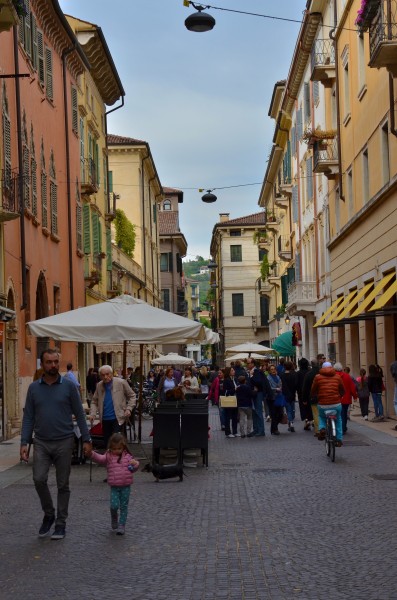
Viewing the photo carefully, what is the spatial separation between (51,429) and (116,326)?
8139 millimetres

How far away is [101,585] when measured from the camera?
26.5 ft

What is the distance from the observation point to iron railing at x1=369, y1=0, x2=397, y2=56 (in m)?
23.5

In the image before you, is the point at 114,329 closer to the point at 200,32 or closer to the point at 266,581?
the point at 200,32

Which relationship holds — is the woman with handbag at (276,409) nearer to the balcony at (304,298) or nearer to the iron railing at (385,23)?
the iron railing at (385,23)

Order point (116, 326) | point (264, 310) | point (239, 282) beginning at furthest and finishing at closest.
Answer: point (239, 282)
point (264, 310)
point (116, 326)

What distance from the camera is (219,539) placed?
1023 centimetres

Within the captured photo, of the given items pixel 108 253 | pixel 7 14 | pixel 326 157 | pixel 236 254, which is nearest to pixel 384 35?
pixel 7 14

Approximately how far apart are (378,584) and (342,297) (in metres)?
29.9

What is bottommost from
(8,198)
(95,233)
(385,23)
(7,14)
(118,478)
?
(118,478)

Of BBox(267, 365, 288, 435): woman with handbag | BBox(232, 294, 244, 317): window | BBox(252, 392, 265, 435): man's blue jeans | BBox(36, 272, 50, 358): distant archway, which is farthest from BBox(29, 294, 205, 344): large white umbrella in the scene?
BBox(232, 294, 244, 317): window

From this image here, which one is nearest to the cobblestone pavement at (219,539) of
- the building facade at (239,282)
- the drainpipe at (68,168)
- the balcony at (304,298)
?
the drainpipe at (68,168)

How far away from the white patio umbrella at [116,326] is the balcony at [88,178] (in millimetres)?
20820

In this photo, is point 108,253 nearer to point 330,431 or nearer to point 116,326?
point 116,326

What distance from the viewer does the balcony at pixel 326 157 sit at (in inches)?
1473
